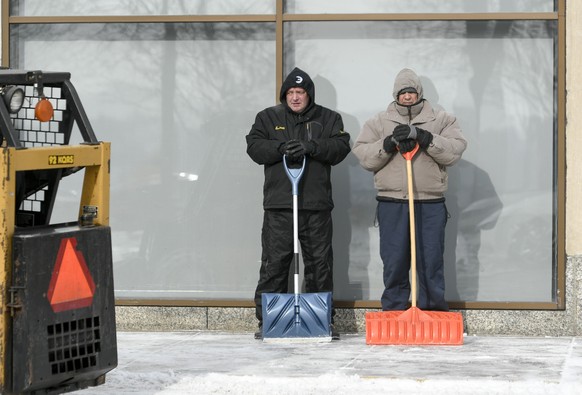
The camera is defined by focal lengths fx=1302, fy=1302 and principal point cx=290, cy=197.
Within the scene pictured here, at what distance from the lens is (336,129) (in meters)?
10.0

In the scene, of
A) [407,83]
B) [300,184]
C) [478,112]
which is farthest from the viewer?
[478,112]

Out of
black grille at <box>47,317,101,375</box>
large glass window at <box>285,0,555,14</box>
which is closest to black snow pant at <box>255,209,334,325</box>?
large glass window at <box>285,0,555,14</box>

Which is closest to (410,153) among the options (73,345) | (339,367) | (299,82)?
(299,82)

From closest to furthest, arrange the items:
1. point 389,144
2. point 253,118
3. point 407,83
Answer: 1. point 389,144
2. point 407,83
3. point 253,118

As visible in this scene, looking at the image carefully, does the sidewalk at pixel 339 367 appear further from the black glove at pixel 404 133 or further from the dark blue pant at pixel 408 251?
the black glove at pixel 404 133

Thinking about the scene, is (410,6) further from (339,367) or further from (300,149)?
(339,367)

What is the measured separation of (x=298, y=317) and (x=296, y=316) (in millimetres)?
17

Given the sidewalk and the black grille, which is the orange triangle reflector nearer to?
the black grille

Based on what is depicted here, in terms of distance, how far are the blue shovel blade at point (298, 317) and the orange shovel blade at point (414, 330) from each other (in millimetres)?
356

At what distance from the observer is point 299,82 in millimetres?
9867

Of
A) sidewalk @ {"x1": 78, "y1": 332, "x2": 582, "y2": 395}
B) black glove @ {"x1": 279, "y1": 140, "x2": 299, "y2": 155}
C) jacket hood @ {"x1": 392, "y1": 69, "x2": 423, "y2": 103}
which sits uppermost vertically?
jacket hood @ {"x1": 392, "y1": 69, "x2": 423, "y2": 103}

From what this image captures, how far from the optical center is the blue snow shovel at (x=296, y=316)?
9.79 m

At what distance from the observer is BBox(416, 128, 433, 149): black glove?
381 inches

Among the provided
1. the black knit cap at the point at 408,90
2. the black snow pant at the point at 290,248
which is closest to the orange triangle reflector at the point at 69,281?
the black snow pant at the point at 290,248
